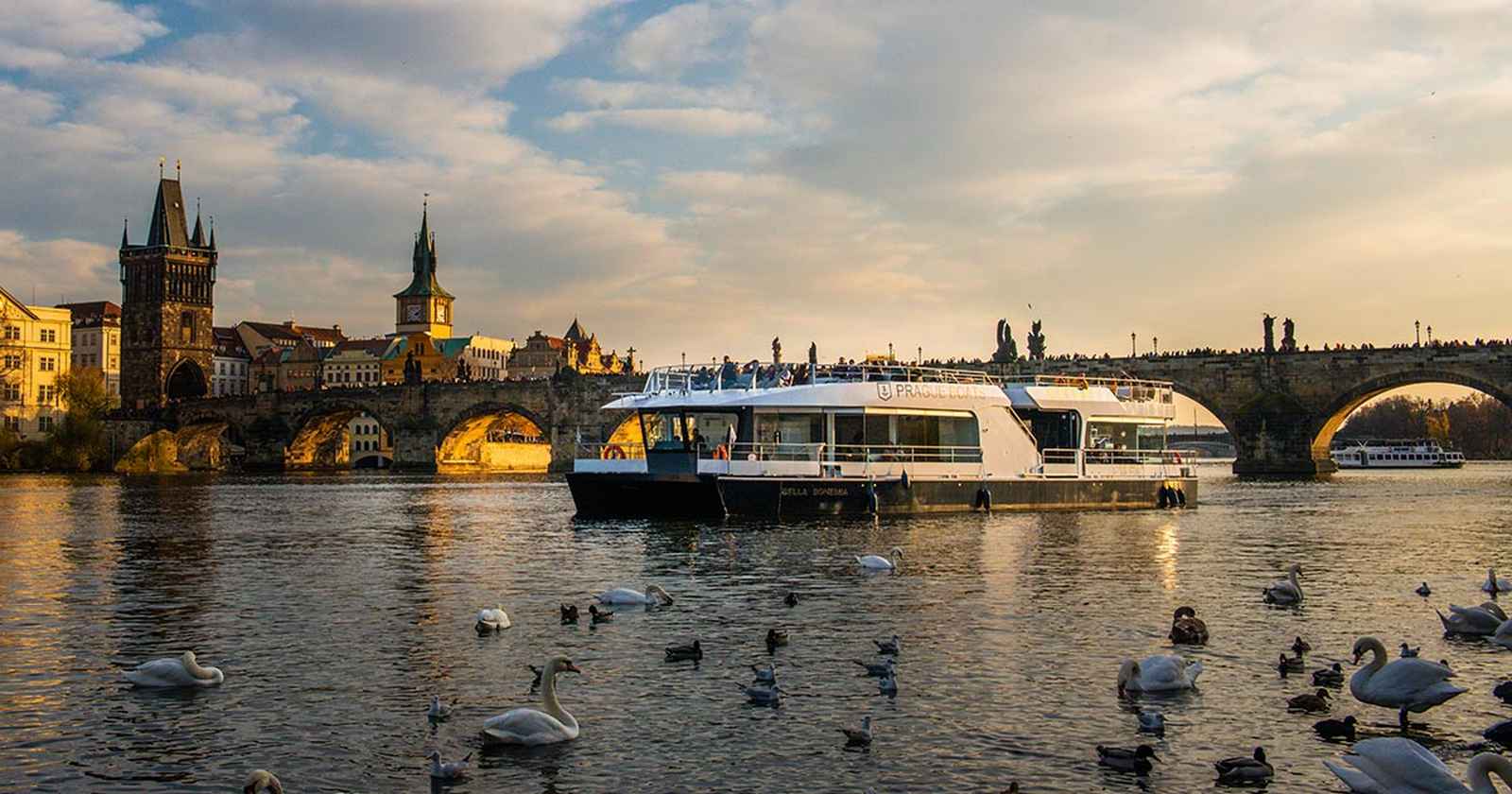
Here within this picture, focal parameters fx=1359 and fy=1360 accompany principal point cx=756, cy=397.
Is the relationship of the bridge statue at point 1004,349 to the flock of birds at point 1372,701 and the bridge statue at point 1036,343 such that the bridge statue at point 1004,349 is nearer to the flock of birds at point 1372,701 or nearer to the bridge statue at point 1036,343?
the bridge statue at point 1036,343

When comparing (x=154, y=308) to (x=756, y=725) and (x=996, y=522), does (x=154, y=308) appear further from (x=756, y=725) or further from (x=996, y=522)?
(x=756, y=725)

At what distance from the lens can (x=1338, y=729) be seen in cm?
1292

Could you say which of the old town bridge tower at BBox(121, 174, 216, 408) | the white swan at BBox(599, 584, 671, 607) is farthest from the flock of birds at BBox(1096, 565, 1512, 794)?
the old town bridge tower at BBox(121, 174, 216, 408)

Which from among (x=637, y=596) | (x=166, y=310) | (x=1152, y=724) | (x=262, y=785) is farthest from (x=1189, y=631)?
(x=166, y=310)

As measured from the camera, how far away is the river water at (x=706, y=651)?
472 inches

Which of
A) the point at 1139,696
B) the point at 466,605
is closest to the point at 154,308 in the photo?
the point at 466,605

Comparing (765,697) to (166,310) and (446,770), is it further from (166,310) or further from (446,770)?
(166,310)

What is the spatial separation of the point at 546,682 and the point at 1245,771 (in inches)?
250

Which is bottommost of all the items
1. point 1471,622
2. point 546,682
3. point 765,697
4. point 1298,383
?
point 765,697

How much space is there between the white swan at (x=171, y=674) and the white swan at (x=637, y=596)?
7.26 meters

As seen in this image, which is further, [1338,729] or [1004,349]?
[1004,349]

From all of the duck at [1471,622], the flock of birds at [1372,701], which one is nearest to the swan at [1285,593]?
the flock of birds at [1372,701]

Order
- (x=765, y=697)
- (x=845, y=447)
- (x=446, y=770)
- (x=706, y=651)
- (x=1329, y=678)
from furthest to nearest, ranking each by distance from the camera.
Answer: (x=845, y=447) → (x=706, y=651) → (x=1329, y=678) → (x=765, y=697) → (x=446, y=770)

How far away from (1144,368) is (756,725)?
90683 millimetres
